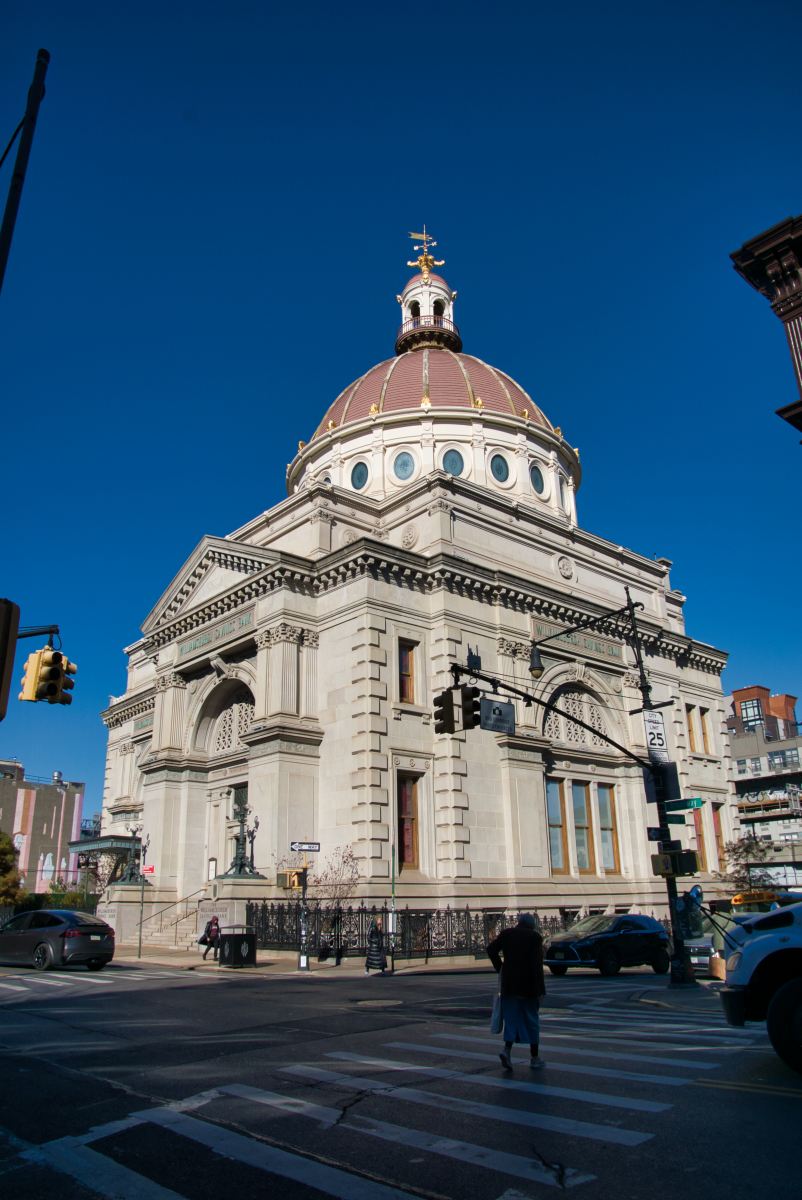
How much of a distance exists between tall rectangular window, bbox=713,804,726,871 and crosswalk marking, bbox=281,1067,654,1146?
131ft

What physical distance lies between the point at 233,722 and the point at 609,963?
1983cm

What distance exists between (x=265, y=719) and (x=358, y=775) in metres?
4.32

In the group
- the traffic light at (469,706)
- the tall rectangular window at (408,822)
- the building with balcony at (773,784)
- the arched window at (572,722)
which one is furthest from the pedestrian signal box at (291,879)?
the building with balcony at (773,784)

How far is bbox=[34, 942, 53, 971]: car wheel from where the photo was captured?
22.6 meters

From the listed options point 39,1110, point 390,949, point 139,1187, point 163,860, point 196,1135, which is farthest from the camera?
point 163,860

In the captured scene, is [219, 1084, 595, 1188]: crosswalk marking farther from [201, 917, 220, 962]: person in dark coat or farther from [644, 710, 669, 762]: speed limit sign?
[201, 917, 220, 962]: person in dark coat

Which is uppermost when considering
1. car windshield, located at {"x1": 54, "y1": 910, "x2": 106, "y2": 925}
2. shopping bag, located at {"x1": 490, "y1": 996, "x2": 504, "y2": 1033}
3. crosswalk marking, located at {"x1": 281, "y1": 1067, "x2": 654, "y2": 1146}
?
car windshield, located at {"x1": 54, "y1": 910, "x2": 106, "y2": 925}

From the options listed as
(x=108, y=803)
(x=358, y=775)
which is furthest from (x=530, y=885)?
(x=108, y=803)

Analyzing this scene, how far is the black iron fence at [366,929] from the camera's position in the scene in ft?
88.5

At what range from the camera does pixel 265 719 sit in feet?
105

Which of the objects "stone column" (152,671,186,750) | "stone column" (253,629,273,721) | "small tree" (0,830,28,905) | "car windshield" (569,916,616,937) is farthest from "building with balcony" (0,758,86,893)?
"car windshield" (569,916,616,937)

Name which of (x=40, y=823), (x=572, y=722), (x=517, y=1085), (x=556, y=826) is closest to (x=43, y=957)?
(x=517, y=1085)

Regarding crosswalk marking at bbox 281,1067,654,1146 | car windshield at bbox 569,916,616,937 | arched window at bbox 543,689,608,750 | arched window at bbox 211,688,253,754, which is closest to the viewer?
crosswalk marking at bbox 281,1067,654,1146

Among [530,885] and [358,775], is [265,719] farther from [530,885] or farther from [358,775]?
[530,885]
